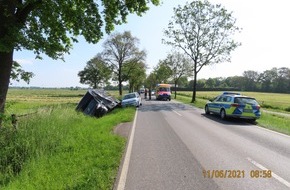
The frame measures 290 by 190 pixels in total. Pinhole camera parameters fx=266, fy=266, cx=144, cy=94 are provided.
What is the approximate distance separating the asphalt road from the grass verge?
57cm

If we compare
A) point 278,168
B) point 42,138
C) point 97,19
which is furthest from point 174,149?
point 97,19

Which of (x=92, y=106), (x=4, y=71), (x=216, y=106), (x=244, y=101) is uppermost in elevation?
(x=4, y=71)

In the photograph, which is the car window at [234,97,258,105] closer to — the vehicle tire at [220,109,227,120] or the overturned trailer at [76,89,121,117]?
the vehicle tire at [220,109,227,120]

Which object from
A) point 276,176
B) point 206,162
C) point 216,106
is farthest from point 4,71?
point 216,106

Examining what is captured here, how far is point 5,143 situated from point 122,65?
157 feet

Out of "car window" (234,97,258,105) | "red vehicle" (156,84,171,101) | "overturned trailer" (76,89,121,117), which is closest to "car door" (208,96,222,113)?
"car window" (234,97,258,105)

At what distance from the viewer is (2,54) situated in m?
8.59

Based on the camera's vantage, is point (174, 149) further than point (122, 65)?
No

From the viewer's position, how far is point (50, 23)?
9.98 m

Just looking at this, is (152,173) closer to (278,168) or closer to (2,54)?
(278,168)

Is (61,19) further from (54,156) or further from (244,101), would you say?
(244,101)

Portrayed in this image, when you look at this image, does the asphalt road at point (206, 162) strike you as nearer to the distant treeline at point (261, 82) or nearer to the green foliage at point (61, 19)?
the green foliage at point (61, 19)

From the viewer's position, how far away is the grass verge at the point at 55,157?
5477 mm

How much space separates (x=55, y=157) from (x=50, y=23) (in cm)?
531
